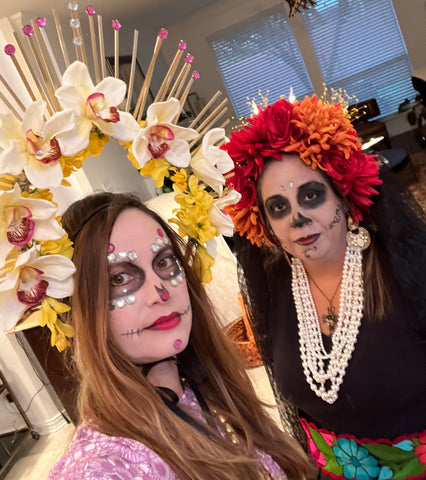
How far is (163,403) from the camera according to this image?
1.05 meters

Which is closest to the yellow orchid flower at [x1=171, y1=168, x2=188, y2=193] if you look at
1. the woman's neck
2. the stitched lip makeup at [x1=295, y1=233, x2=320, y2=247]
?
the woman's neck

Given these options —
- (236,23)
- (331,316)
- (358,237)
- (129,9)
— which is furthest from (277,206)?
(236,23)

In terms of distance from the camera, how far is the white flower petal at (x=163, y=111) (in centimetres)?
102

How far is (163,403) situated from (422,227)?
0.87m

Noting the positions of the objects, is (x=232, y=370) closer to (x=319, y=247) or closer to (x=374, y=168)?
(x=319, y=247)

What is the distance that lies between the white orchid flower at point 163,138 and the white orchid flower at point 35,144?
141 millimetres

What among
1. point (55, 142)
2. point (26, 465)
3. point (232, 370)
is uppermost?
point (55, 142)

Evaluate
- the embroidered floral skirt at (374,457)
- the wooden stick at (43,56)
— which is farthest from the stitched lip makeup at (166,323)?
the embroidered floral skirt at (374,457)

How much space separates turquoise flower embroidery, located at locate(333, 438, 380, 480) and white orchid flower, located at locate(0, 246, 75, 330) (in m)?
0.97

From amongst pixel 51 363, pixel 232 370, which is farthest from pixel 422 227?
pixel 51 363

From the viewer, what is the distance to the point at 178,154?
1.09 meters

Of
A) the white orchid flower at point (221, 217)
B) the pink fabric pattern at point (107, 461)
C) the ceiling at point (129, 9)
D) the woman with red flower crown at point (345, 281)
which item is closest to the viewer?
the pink fabric pattern at point (107, 461)

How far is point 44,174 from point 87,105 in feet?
0.48

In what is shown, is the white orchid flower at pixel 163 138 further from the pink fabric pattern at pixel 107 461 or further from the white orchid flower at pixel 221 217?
the pink fabric pattern at pixel 107 461
